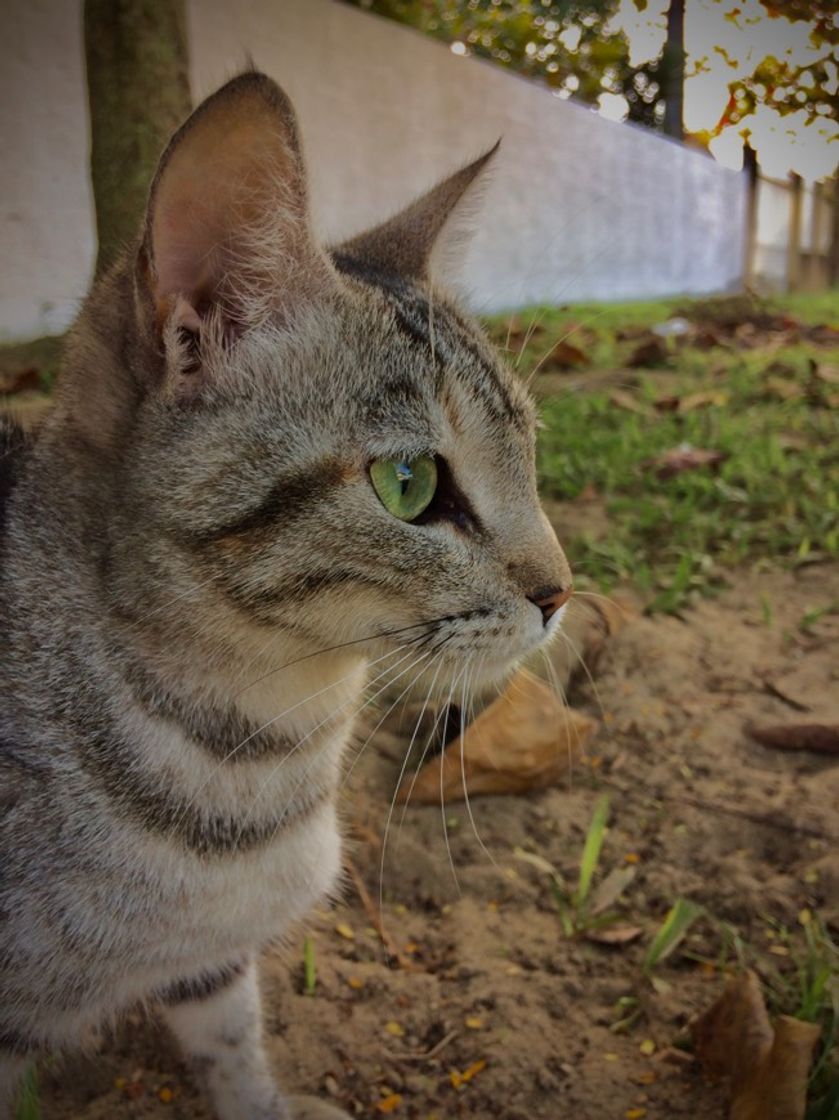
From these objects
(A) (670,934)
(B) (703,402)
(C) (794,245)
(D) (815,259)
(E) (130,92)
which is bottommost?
(A) (670,934)

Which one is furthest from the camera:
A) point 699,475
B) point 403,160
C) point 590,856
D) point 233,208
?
point 403,160

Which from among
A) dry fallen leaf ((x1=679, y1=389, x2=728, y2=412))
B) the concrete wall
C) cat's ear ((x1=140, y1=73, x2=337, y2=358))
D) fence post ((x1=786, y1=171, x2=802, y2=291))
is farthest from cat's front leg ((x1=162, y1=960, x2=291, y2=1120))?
dry fallen leaf ((x1=679, y1=389, x2=728, y2=412))

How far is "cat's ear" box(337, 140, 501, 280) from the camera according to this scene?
75.1 inches

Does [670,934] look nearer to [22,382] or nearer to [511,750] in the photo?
[511,750]

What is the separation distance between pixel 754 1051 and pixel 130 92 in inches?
130

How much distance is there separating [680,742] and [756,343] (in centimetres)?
412

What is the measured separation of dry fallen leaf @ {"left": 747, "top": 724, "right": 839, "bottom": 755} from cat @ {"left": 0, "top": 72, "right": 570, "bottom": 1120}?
3.43 feet

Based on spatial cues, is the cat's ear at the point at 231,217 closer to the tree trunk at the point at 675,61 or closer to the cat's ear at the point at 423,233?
the cat's ear at the point at 423,233

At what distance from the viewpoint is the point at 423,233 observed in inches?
76.5

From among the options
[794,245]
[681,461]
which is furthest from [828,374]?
[794,245]

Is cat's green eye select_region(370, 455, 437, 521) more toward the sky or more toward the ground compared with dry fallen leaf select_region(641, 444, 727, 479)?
more toward the sky

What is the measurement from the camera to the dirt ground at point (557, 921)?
5.83 feet

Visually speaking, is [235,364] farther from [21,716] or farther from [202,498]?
[21,716]

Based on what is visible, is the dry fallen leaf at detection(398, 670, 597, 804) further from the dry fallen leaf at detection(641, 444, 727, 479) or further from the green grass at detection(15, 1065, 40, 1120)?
the dry fallen leaf at detection(641, 444, 727, 479)
